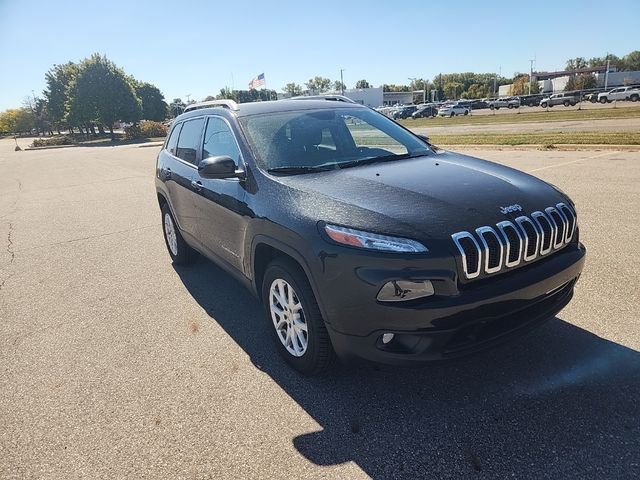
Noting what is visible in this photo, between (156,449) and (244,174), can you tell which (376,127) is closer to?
(244,174)

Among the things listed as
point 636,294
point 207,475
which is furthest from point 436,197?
point 636,294

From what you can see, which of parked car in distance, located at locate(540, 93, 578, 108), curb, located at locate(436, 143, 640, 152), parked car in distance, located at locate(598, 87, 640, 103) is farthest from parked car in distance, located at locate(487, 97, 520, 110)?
curb, located at locate(436, 143, 640, 152)

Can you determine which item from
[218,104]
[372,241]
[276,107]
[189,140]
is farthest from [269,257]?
[189,140]

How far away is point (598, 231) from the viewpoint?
18.6 feet

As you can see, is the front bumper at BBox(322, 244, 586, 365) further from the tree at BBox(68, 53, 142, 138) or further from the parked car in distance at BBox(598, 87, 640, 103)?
the tree at BBox(68, 53, 142, 138)

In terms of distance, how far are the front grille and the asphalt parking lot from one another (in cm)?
56

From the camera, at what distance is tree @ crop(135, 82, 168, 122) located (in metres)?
83.2

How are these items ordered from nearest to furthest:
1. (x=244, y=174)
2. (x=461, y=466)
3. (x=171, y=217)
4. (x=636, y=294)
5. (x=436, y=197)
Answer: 1. (x=461, y=466)
2. (x=436, y=197)
3. (x=244, y=174)
4. (x=636, y=294)
5. (x=171, y=217)

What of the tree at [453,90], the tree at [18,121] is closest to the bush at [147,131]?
the tree at [18,121]

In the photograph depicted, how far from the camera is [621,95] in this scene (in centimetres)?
5138

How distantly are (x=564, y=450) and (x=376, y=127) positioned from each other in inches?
118

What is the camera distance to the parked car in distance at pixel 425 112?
188 ft

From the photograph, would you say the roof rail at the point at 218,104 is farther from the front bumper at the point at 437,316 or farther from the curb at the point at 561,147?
the curb at the point at 561,147

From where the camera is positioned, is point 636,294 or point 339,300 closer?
point 339,300
